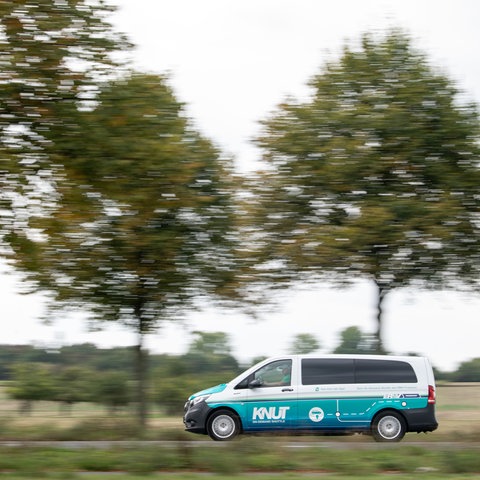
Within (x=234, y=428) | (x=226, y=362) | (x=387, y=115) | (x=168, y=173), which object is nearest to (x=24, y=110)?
(x=168, y=173)

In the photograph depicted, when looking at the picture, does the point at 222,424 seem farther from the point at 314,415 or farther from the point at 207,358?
the point at 207,358

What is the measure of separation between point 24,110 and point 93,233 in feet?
33.2

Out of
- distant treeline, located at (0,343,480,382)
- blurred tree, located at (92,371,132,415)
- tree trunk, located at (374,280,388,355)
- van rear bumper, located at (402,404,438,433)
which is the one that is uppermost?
tree trunk, located at (374,280,388,355)

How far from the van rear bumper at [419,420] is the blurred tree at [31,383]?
28.8 ft

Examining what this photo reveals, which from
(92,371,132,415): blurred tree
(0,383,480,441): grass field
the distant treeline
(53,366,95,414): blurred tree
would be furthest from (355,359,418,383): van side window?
(53,366,95,414): blurred tree

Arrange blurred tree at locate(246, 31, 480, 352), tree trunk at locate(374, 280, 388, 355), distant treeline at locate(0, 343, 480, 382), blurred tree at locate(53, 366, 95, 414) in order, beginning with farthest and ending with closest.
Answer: tree trunk at locate(374, 280, 388, 355), blurred tree at locate(246, 31, 480, 352), blurred tree at locate(53, 366, 95, 414), distant treeline at locate(0, 343, 480, 382)

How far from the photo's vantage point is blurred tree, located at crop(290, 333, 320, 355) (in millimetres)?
24269

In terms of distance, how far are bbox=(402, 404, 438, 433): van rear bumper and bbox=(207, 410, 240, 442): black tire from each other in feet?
12.4

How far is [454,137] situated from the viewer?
26.9 meters

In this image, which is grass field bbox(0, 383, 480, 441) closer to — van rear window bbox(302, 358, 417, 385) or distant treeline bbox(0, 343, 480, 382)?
distant treeline bbox(0, 343, 480, 382)

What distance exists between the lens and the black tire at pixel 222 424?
21.5m

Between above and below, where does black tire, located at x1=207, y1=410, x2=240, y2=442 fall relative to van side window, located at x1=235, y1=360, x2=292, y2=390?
below

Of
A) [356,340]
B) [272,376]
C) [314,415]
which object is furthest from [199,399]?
Answer: [356,340]

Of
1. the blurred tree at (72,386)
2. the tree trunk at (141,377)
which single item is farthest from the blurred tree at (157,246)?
the blurred tree at (72,386)
